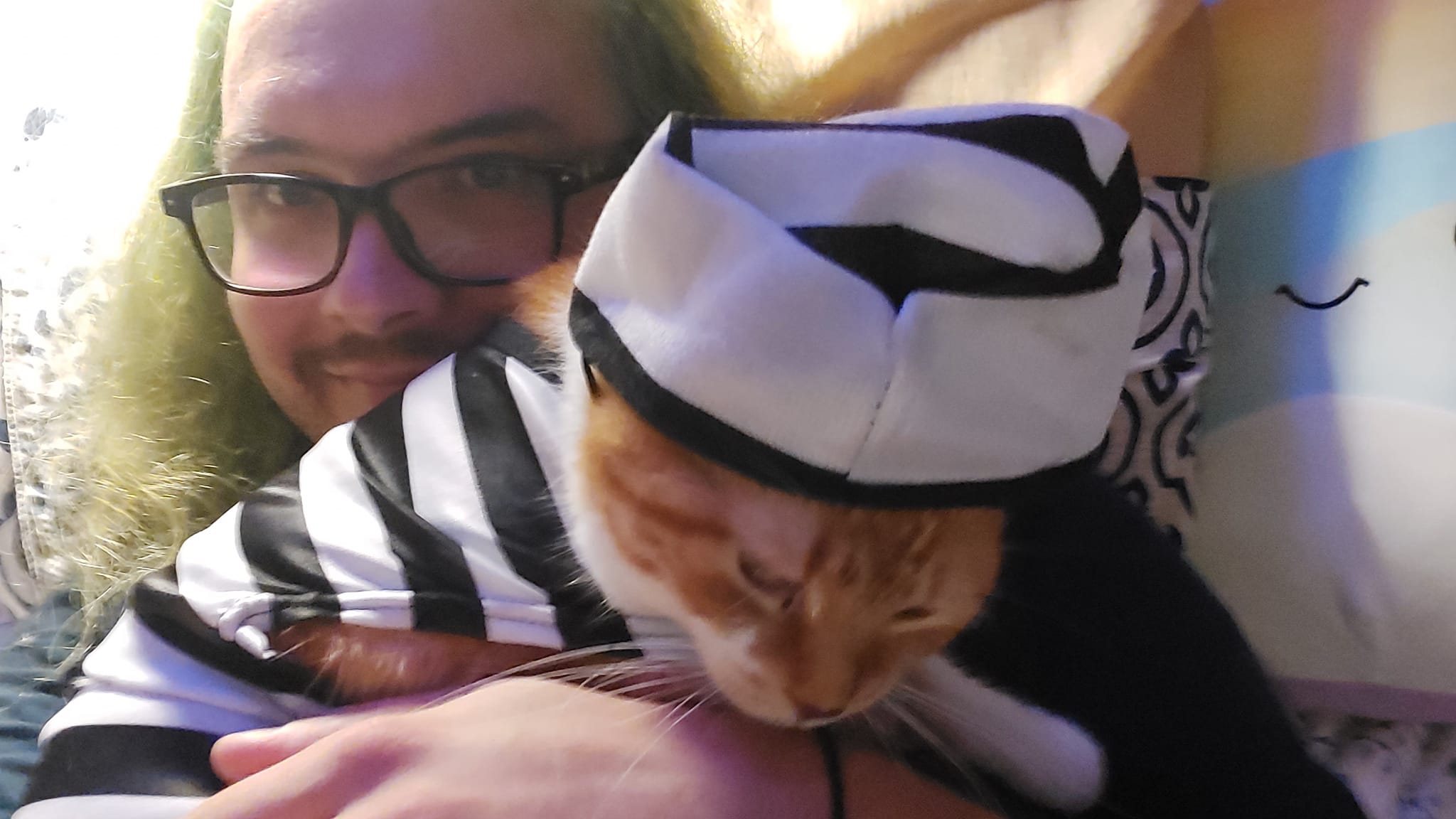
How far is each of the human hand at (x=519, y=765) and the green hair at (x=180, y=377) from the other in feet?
1.47

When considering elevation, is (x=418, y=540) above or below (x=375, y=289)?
below

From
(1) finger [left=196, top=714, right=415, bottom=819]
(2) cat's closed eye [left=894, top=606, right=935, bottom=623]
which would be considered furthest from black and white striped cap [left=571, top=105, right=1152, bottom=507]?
(1) finger [left=196, top=714, right=415, bottom=819]

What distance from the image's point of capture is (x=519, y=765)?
1.48ft

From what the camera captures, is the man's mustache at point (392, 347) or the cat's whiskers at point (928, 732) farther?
the man's mustache at point (392, 347)

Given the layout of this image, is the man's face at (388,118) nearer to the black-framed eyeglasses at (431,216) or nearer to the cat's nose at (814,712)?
the black-framed eyeglasses at (431,216)

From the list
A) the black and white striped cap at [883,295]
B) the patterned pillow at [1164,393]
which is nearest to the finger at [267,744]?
the black and white striped cap at [883,295]

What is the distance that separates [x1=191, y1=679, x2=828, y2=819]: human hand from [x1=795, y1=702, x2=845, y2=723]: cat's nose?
0.07 ft

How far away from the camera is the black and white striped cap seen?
1.15 ft

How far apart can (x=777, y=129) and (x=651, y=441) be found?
0.56 ft

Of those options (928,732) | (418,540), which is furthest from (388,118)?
(928,732)

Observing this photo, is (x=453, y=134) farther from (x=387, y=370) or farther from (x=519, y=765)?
(x=519, y=765)

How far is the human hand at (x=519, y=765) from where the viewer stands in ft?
1.43

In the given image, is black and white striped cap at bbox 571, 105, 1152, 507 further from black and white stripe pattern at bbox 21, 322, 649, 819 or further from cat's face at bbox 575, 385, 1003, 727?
black and white stripe pattern at bbox 21, 322, 649, 819

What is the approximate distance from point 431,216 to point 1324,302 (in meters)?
A: 0.73
